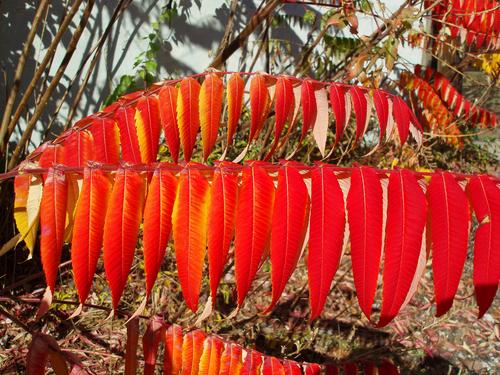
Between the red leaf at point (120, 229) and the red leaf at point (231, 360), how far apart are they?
0.44 metres

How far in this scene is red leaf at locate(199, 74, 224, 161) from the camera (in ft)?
5.00

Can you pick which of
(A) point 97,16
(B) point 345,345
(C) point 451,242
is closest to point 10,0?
(A) point 97,16

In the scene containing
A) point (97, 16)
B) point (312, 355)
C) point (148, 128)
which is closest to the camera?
point (148, 128)

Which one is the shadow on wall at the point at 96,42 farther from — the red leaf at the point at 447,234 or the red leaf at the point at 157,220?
the red leaf at the point at 447,234

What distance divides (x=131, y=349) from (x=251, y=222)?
535mm

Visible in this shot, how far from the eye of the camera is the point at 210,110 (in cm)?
155

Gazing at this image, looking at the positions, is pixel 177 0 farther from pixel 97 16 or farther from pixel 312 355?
pixel 312 355

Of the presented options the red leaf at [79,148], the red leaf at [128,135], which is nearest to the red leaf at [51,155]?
the red leaf at [79,148]

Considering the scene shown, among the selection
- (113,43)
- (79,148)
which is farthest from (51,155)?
(113,43)

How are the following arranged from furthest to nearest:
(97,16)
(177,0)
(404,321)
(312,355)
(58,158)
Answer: (177,0), (97,16), (404,321), (312,355), (58,158)

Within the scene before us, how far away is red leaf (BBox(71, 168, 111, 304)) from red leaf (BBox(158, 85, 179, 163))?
44 centimetres

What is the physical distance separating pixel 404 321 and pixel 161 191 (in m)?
2.57

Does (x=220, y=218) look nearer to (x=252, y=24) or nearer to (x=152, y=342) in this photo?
(x=152, y=342)

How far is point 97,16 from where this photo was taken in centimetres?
427
